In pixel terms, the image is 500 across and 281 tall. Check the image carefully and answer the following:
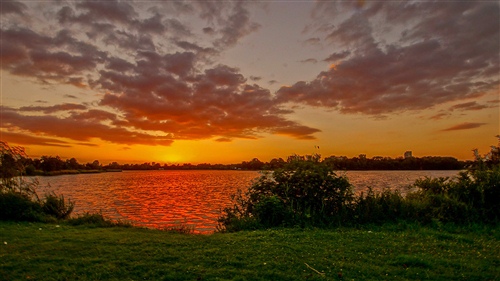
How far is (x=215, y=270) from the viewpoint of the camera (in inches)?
257

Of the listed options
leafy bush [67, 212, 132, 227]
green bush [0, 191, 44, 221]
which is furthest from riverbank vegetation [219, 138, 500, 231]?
green bush [0, 191, 44, 221]

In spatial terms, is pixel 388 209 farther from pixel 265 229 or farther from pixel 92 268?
pixel 92 268

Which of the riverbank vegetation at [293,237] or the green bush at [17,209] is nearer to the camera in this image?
the riverbank vegetation at [293,237]

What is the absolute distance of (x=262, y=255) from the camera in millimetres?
7504

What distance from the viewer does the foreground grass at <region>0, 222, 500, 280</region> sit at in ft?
21.0

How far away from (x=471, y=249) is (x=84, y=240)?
414 inches

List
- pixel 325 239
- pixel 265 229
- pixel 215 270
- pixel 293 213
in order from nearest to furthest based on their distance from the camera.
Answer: pixel 215 270, pixel 325 239, pixel 265 229, pixel 293 213

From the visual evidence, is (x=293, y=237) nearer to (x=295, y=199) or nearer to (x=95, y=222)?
(x=295, y=199)

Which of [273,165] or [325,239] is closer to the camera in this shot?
[325,239]

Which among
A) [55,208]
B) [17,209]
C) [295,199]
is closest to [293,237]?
[295,199]

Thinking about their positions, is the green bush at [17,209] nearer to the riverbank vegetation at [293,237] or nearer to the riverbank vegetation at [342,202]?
the riverbank vegetation at [293,237]

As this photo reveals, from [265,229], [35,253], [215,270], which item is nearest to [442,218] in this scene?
[265,229]

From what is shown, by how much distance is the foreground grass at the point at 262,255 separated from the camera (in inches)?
251

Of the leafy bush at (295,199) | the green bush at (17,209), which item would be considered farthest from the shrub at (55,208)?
the leafy bush at (295,199)
